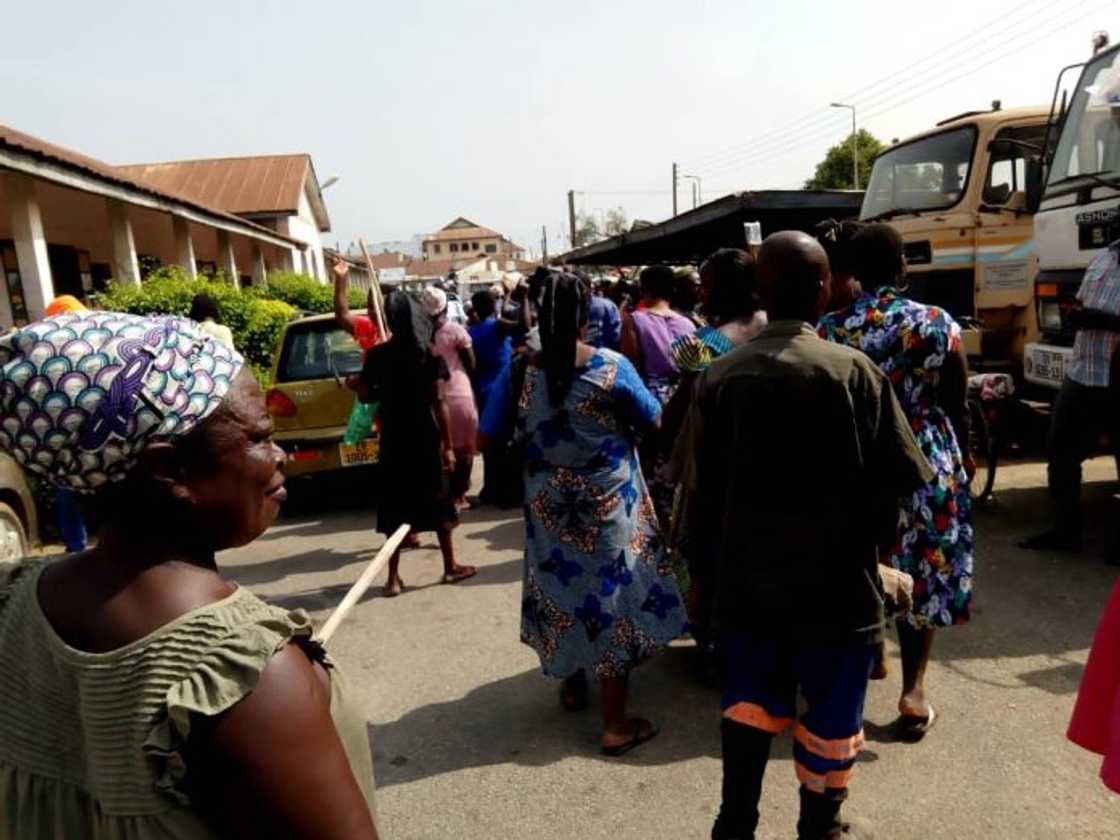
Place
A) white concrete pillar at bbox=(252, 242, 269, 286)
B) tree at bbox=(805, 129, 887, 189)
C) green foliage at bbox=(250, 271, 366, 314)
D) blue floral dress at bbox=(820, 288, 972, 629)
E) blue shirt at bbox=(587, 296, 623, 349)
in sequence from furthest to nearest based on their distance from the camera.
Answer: tree at bbox=(805, 129, 887, 189), white concrete pillar at bbox=(252, 242, 269, 286), green foliage at bbox=(250, 271, 366, 314), blue shirt at bbox=(587, 296, 623, 349), blue floral dress at bbox=(820, 288, 972, 629)

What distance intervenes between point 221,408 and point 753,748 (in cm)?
181

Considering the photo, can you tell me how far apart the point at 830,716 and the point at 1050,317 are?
462 centimetres

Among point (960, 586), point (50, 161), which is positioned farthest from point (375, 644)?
point (50, 161)

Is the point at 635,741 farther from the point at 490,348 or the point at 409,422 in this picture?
the point at 490,348

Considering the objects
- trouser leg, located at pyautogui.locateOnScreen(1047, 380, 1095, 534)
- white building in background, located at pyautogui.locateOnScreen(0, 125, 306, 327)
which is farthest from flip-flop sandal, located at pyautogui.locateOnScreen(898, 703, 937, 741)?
white building in background, located at pyautogui.locateOnScreen(0, 125, 306, 327)

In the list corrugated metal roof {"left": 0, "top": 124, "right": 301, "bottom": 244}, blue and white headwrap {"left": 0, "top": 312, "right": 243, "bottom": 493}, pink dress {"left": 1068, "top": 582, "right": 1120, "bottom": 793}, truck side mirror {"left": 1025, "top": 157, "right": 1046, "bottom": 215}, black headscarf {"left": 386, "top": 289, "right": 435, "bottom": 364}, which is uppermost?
corrugated metal roof {"left": 0, "top": 124, "right": 301, "bottom": 244}

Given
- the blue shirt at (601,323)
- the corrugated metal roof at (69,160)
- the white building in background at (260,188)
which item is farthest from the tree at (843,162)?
the blue shirt at (601,323)

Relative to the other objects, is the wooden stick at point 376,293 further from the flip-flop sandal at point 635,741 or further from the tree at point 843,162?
the tree at point 843,162

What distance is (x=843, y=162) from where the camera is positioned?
140 ft

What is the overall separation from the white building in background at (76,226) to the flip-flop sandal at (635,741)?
7.23 m

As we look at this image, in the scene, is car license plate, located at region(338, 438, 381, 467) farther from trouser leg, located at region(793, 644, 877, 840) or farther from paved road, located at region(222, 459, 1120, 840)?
trouser leg, located at region(793, 644, 877, 840)

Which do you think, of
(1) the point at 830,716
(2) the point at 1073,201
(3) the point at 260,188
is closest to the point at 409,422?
(1) the point at 830,716

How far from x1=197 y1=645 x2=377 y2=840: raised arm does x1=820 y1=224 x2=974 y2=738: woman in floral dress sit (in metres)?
2.42

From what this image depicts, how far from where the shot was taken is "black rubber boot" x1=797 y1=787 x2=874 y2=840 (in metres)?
2.26
